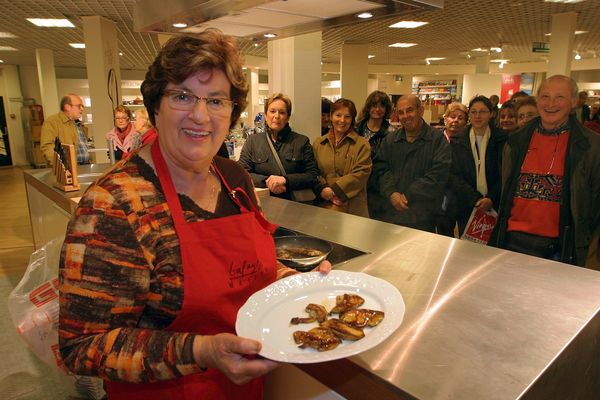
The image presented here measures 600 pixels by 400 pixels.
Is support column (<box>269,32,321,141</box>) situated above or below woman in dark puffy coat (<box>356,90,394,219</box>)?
above

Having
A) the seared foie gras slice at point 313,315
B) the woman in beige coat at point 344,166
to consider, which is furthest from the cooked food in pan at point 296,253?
the woman in beige coat at point 344,166

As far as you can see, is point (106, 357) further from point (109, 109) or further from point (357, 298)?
point (109, 109)

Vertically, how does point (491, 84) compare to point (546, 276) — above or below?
above

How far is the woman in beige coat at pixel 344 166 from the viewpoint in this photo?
9.67 ft

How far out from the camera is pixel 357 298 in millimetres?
1063

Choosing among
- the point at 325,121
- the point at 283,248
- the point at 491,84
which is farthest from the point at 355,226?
the point at 491,84

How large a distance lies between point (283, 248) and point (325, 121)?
8.78 feet

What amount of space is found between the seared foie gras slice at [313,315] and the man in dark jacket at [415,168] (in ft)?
6.51

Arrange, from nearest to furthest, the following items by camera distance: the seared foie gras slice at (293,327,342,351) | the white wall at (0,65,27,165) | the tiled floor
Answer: the seared foie gras slice at (293,327,342,351)
the tiled floor
the white wall at (0,65,27,165)

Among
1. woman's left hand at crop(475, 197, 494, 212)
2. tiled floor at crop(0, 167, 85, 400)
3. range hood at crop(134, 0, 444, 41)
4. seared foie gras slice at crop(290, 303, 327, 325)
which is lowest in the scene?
tiled floor at crop(0, 167, 85, 400)

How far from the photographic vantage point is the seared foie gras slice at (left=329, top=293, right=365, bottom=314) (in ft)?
3.38

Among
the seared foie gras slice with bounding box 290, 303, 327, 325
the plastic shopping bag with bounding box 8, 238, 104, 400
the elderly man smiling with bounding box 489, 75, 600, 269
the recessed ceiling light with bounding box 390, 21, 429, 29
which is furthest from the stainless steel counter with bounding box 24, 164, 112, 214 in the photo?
the recessed ceiling light with bounding box 390, 21, 429, 29

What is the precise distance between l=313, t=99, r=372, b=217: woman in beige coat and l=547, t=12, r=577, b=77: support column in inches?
179

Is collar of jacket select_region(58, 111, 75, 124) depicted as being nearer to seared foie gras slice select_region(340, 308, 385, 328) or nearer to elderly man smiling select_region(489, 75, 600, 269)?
elderly man smiling select_region(489, 75, 600, 269)
